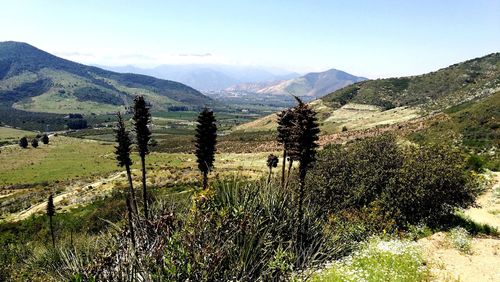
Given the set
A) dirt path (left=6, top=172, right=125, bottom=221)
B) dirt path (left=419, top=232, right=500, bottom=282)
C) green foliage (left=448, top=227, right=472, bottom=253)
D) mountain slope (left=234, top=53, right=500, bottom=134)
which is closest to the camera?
dirt path (left=419, top=232, right=500, bottom=282)

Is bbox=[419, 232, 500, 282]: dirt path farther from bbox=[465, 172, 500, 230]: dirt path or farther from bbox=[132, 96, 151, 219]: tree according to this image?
bbox=[132, 96, 151, 219]: tree

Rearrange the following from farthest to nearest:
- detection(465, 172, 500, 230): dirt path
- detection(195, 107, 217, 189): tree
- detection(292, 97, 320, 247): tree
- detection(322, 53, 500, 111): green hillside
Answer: detection(322, 53, 500, 111): green hillside
detection(195, 107, 217, 189): tree
detection(465, 172, 500, 230): dirt path
detection(292, 97, 320, 247): tree

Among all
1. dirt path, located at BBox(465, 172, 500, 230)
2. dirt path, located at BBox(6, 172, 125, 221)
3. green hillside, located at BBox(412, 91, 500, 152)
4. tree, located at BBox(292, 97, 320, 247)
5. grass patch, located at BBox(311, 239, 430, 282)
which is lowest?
dirt path, located at BBox(6, 172, 125, 221)

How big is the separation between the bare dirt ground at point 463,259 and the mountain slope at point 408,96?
3952 inches

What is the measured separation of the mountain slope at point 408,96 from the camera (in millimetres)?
128250

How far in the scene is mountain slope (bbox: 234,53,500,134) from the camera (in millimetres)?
128250

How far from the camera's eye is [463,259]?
20.3 m

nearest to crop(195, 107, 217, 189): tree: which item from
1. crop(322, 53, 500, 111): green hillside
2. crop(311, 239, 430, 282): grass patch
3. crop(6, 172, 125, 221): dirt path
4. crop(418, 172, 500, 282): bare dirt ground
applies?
crop(311, 239, 430, 282): grass patch

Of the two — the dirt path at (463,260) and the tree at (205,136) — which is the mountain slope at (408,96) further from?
the dirt path at (463,260)

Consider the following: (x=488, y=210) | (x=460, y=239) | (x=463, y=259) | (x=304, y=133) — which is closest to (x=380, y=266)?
(x=463, y=259)

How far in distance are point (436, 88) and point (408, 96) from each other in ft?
38.5

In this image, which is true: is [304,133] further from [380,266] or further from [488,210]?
[488,210]

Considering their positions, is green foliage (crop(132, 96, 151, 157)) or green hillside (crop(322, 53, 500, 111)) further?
green hillside (crop(322, 53, 500, 111))

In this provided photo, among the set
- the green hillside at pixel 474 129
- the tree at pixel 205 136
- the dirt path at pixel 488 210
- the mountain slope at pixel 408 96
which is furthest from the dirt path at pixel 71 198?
the mountain slope at pixel 408 96
